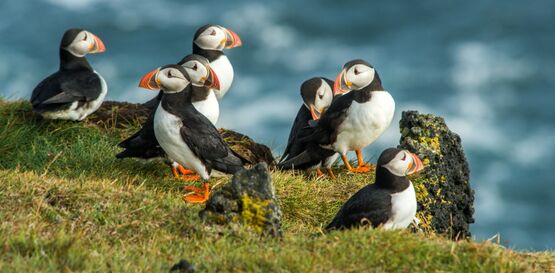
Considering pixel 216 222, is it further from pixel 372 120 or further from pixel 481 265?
pixel 372 120

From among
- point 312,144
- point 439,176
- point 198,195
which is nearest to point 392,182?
point 198,195

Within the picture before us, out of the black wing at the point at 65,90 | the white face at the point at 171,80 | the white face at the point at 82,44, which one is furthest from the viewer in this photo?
the white face at the point at 82,44

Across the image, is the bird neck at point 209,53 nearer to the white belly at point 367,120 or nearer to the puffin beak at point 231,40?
the puffin beak at point 231,40

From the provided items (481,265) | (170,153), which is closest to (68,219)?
(170,153)

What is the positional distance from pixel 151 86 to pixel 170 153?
25.9 inches

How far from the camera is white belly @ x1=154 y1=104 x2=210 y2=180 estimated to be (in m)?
9.10

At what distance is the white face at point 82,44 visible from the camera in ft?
40.0

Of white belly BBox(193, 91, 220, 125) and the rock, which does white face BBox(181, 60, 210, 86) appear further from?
the rock

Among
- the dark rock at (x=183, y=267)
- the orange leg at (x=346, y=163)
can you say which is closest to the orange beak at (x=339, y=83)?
the orange leg at (x=346, y=163)

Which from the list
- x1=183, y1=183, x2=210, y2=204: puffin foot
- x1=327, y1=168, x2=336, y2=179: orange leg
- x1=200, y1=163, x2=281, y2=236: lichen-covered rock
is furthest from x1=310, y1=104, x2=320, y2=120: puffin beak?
x1=200, y1=163, x2=281, y2=236: lichen-covered rock

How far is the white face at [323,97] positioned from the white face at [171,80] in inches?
75.9

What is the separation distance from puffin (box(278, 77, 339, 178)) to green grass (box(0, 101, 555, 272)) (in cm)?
118

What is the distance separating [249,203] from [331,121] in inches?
128

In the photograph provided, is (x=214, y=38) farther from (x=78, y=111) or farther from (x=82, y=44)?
(x=78, y=111)
